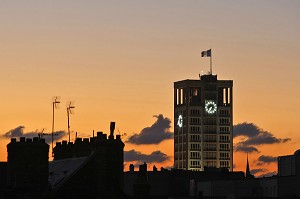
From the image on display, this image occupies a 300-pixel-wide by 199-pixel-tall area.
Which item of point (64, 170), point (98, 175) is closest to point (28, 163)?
point (64, 170)

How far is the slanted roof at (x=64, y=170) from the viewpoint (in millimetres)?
99250

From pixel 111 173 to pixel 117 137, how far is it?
175 inches

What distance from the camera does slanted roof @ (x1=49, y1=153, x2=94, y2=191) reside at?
99.2 metres

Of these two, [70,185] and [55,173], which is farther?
[55,173]

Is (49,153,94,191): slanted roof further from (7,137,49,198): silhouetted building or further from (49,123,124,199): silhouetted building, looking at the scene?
(7,137,49,198): silhouetted building

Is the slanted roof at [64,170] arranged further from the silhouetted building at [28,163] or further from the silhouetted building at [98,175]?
the silhouetted building at [28,163]

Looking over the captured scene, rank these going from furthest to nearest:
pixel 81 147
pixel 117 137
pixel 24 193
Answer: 1. pixel 81 147
2. pixel 117 137
3. pixel 24 193

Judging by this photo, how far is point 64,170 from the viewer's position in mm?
104062

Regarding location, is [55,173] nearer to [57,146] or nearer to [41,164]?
[41,164]

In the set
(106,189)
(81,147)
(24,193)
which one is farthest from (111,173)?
(81,147)

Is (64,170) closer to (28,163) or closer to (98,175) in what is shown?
(28,163)

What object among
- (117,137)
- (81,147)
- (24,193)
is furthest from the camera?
(81,147)

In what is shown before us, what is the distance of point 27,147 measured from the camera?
100 meters

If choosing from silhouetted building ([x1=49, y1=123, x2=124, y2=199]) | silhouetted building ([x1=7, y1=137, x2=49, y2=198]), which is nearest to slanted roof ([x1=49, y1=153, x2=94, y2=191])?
silhouetted building ([x1=49, y1=123, x2=124, y2=199])
